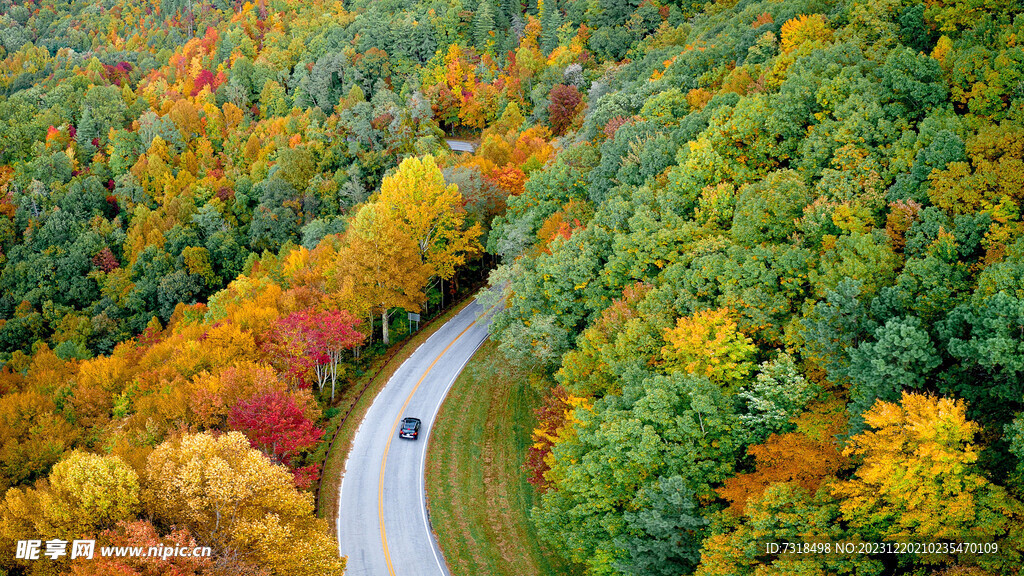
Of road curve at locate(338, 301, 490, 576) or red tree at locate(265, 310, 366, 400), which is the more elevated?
red tree at locate(265, 310, 366, 400)

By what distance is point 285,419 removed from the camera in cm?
3092

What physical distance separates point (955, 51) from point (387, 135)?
60.2 meters

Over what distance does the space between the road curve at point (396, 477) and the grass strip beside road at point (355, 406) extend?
399mm

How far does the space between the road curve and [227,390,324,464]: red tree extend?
13.9 feet

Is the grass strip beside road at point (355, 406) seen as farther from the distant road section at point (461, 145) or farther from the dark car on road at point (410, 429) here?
the distant road section at point (461, 145)

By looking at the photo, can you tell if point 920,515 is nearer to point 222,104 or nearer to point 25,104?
point 222,104

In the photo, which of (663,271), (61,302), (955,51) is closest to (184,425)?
(663,271)

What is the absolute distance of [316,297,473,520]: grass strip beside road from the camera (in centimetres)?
3300

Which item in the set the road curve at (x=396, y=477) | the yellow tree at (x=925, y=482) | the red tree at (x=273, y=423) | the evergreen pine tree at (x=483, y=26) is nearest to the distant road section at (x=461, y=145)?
the evergreen pine tree at (x=483, y=26)

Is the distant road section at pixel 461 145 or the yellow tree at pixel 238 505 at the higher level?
the distant road section at pixel 461 145

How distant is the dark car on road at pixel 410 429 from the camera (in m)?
37.2

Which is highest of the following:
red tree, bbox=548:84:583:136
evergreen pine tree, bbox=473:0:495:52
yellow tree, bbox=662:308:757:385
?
evergreen pine tree, bbox=473:0:495:52

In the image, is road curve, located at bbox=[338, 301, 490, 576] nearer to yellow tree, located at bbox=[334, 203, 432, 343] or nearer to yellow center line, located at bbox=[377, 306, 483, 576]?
yellow center line, located at bbox=[377, 306, 483, 576]

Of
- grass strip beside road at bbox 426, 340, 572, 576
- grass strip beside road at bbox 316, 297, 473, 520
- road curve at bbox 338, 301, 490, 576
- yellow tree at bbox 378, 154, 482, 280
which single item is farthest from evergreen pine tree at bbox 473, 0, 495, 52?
grass strip beside road at bbox 426, 340, 572, 576
